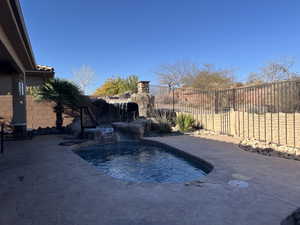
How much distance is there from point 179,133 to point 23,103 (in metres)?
6.96

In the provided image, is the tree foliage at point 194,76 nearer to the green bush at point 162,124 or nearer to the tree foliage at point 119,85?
the tree foliage at point 119,85

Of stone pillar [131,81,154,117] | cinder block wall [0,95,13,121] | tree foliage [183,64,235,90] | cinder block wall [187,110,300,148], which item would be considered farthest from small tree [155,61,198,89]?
cinder block wall [0,95,13,121]

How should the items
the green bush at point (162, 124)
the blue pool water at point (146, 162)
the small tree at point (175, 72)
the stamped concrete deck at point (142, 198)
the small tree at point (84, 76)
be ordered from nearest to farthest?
the stamped concrete deck at point (142, 198), the blue pool water at point (146, 162), the green bush at point (162, 124), the small tree at point (175, 72), the small tree at point (84, 76)

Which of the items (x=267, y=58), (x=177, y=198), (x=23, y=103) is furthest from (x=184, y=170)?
(x=267, y=58)

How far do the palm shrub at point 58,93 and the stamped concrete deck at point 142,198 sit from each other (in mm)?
6353

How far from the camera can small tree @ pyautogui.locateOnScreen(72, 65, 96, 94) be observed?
32156 millimetres

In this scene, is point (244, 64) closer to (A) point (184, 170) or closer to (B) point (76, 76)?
(A) point (184, 170)

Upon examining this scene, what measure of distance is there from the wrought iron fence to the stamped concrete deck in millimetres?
2345

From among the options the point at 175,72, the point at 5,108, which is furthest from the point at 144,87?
the point at 175,72

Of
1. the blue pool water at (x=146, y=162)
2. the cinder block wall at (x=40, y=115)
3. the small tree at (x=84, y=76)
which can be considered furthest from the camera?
the small tree at (x=84, y=76)

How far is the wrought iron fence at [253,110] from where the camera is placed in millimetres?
6359

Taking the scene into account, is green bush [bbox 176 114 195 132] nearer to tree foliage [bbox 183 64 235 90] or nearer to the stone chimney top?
the stone chimney top

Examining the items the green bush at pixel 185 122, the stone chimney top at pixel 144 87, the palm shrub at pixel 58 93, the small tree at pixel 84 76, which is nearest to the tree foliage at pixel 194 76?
the stone chimney top at pixel 144 87

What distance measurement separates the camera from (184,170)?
198 inches
